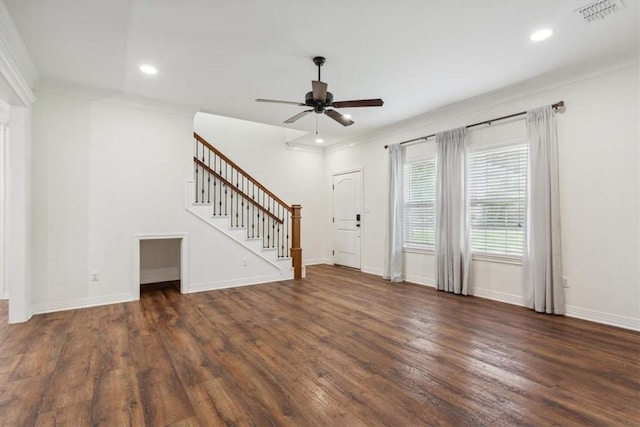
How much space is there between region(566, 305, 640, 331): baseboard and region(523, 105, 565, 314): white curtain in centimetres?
11

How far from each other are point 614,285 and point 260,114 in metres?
5.18

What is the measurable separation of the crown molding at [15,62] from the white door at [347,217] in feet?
17.5

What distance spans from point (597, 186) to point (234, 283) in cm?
516

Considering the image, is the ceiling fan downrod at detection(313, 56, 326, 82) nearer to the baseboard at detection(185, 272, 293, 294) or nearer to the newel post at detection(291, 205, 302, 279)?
the newel post at detection(291, 205, 302, 279)

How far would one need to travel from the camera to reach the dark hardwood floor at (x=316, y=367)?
6.29 ft

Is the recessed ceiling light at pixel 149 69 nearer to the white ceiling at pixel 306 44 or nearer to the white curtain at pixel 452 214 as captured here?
the white ceiling at pixel 306 44

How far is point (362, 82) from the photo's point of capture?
403 centimetres

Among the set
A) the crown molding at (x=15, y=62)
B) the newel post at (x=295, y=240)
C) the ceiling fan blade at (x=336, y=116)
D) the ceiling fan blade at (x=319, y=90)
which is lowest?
the newel post at (x=295, y=240)

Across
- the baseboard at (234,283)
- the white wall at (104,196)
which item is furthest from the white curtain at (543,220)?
the white wall at (104,196)

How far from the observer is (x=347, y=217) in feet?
23.5

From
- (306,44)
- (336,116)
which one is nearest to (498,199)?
(336,116)

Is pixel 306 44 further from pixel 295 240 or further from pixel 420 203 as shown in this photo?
pixel 295 240

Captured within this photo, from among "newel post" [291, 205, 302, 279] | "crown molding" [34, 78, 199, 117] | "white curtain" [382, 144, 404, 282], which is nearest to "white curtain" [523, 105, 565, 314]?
"white curtain" [382, 144, 404, 282]

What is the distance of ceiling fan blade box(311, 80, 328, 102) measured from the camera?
3.11m
